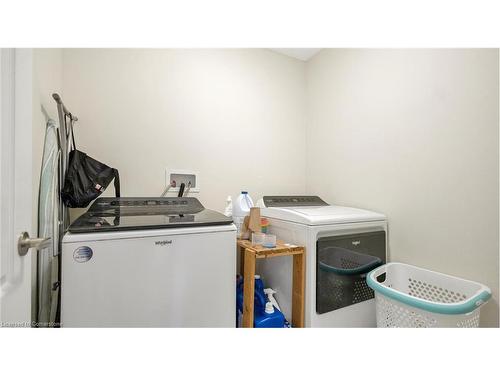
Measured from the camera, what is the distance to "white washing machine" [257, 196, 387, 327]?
4.31 feet

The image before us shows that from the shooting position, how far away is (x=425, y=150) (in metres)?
1.34

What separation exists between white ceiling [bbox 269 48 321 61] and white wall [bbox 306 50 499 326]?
0.73ft

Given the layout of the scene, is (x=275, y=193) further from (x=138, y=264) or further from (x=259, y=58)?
(x=138, y=264)

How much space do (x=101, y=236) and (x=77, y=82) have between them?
1.16m

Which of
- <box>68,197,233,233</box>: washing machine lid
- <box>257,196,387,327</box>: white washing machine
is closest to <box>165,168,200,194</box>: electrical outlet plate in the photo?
<box>68,197,233,233</box>: washing machine lid

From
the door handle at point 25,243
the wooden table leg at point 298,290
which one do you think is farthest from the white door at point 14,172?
the wooden table leg at point 298,290

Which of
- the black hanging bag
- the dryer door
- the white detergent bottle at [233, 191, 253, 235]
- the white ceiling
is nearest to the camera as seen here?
the black hanging bag

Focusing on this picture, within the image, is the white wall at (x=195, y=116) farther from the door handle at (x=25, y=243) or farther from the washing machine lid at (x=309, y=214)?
the door handle at (x=25, y=243)

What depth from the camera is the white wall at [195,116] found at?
4.97 ft

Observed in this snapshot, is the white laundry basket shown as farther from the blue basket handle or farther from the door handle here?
the door handle

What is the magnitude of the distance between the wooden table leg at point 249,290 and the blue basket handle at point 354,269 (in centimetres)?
41

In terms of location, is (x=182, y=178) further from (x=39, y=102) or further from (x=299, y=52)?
(x=299, y=52)

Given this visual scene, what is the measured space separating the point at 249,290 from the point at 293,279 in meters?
0.30
